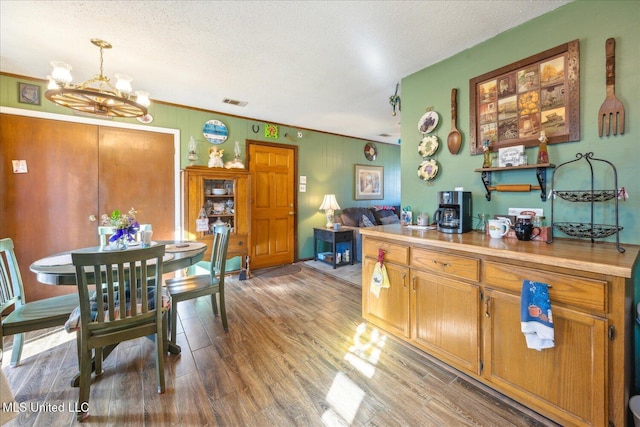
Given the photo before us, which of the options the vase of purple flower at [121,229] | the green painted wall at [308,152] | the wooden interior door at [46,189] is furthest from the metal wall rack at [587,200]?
the wooden interior door at [46,189]

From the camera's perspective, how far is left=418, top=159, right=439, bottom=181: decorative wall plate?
2.55 m

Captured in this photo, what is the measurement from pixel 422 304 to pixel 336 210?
136 inches

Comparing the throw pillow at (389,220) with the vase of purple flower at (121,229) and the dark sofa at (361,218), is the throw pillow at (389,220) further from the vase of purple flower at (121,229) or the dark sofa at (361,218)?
the vase of purple flower at (121,229)

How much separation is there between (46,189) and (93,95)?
1841 mm

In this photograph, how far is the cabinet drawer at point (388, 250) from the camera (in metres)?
2.10

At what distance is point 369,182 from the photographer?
590cm

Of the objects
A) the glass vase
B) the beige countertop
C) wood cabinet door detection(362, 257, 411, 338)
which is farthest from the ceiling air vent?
the beige countertop

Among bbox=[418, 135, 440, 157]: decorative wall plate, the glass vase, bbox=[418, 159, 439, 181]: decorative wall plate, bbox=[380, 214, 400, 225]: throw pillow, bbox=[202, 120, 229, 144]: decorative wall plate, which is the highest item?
bbox=[202, 120, 229, 144]: decorative wall plate

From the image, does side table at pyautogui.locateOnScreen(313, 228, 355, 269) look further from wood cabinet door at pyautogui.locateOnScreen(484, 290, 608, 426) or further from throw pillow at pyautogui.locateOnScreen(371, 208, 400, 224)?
wood cabinet door at pyautogui.locateOnScreen(484, 290, 608, 426)

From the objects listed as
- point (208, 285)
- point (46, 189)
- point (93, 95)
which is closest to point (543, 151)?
point (208, 285)

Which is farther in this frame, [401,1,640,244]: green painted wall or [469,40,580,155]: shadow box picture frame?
[469,40,580,155]: shadow box picture frame

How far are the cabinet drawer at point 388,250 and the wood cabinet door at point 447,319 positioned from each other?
5.3 inches

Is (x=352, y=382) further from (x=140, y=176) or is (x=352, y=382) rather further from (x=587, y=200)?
(x=140, y=176)

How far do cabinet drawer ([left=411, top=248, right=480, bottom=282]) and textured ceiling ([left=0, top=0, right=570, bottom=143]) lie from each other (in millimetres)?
1711
